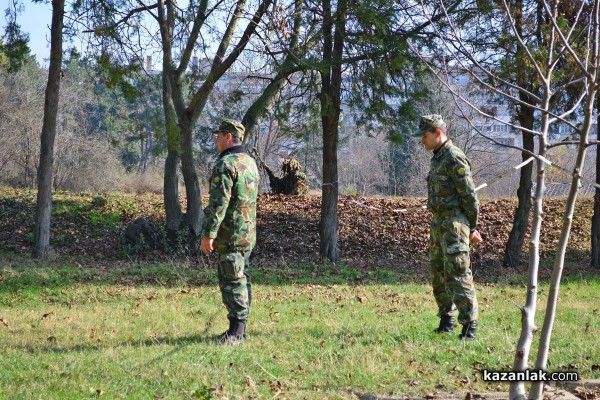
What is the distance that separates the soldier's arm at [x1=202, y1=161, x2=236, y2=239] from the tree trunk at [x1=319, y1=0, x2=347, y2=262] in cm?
706

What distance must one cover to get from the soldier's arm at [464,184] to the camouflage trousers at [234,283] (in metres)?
2.27

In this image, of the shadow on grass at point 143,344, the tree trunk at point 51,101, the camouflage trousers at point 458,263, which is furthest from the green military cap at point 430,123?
the tree trunk at point 51,101

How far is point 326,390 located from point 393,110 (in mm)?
11241

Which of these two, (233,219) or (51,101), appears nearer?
(233,219)

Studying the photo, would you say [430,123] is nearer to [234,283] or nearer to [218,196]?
[218,196]

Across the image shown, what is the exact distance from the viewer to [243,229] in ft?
22.3

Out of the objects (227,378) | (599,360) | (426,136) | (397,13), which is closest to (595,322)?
(599,360)

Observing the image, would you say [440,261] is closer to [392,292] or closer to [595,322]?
[595,322]

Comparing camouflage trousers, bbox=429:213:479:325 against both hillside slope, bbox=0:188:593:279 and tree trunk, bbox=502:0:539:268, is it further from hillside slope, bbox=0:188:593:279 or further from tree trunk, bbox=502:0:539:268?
tree trunk, bbox=502:0:539:268

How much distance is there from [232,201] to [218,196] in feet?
0.80

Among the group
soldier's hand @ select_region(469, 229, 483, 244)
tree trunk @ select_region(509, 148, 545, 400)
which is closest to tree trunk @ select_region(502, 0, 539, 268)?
soldier's hand @ select_region(469, 229, 483, 244)

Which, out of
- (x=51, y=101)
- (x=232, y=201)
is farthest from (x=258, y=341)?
(x=51, y=101)

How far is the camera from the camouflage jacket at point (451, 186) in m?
6.66

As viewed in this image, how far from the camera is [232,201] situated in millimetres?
6824
